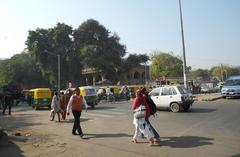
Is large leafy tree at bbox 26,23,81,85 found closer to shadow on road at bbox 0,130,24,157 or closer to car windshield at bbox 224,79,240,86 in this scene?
car windshield at bbox 224,79,240,86

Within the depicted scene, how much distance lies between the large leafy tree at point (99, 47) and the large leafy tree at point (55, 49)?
93.2 inches

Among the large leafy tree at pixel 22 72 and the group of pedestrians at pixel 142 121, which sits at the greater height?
the large leafy tree at pixel 22 72

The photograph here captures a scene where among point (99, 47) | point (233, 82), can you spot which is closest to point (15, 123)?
point (233, 82)

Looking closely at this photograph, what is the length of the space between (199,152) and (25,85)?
8406cm

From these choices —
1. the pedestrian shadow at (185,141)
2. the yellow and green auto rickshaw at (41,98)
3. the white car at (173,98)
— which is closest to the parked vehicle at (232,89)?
the white car at (173,98)

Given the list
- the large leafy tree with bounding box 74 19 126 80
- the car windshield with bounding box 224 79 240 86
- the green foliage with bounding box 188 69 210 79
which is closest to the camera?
the car windshield with bounding box 224 79 240 86

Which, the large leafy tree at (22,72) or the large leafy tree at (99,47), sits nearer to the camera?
the large leafy tree at (99,47)

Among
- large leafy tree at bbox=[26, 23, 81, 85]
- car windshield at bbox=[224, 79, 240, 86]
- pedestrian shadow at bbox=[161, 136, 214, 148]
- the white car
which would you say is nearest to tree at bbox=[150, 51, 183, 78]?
large leafy tree at bbox=[26, 23, 81, 85]

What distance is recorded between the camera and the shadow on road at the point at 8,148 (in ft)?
30.6

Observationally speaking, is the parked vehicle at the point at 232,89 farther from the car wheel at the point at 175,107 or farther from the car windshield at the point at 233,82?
the car wheel at the point at 175,107

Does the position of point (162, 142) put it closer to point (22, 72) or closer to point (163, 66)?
point (22, 72)

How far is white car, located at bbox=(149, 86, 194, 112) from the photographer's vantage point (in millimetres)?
19672

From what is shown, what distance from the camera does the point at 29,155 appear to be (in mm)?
9227

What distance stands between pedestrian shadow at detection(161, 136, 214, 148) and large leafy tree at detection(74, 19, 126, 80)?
5278cm
